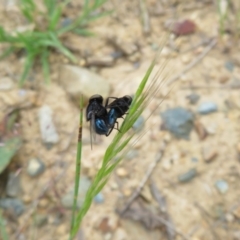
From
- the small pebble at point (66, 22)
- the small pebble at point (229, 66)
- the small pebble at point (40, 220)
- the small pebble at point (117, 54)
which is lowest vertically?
the small pebble at point (40, 220)

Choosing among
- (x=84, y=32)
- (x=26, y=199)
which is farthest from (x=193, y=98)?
(x=26, y=199)

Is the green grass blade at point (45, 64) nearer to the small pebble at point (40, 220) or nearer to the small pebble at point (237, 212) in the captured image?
the small pebble at point (40, 220)

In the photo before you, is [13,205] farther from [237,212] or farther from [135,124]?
[237,212]

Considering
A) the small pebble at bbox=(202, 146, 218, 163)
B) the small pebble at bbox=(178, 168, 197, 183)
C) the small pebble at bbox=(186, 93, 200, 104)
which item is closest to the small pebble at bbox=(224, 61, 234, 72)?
the small pebble at bbox=(186, 93, 200, 104)

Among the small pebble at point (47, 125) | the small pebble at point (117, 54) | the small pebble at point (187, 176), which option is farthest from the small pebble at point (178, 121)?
the small pebble at point (47, 125)

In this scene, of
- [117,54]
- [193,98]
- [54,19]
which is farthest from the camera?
[117,54]

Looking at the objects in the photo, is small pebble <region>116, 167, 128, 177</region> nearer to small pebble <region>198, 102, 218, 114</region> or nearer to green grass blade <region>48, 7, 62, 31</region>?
small pebble <region>198, 102, 218, 114</region>
